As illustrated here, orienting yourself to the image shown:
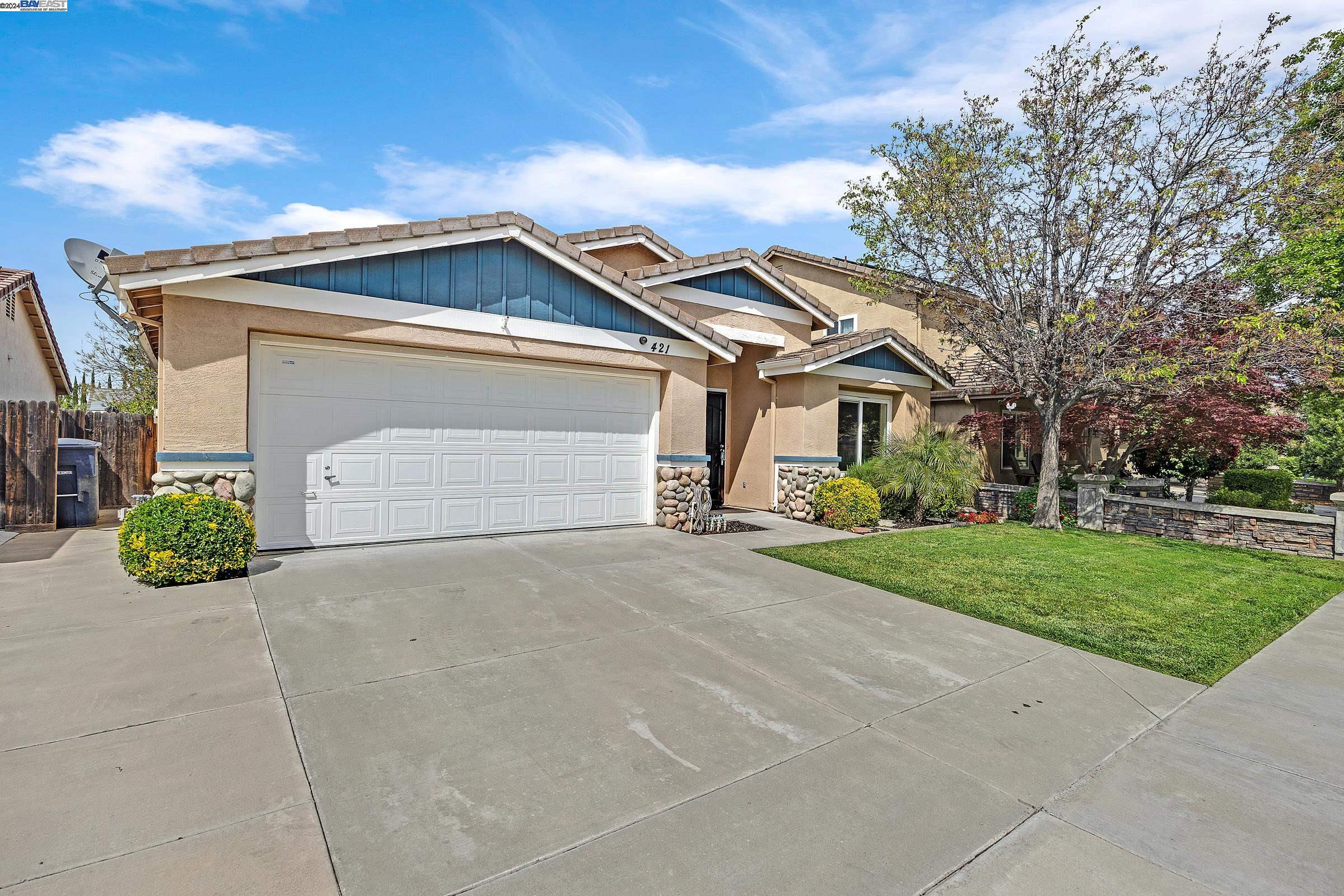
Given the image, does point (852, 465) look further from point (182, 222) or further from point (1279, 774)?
point (182, 222)

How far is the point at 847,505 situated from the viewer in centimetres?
1112

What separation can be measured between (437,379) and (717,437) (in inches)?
256

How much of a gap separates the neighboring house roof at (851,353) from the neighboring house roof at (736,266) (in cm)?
82

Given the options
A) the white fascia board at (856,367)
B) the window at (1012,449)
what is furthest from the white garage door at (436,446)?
the window at (1012,449)

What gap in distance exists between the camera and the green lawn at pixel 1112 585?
17.7ft

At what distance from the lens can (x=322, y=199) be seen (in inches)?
493

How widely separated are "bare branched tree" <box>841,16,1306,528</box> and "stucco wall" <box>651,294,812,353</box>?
2.52m

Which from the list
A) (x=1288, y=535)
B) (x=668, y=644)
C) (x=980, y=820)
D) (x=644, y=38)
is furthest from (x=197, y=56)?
(x=1288, y=535)

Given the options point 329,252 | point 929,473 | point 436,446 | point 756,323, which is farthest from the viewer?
point 756,323

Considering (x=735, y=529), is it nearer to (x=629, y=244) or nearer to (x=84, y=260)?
(x=629, y=244)

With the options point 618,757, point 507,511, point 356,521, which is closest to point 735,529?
point 507,511

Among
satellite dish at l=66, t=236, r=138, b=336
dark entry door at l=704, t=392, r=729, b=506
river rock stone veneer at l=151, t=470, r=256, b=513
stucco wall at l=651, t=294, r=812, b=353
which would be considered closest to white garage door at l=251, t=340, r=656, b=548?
river rock stone veneer at l=151, t=470, r=256, b=513

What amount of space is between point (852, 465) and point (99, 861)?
40.4 ft

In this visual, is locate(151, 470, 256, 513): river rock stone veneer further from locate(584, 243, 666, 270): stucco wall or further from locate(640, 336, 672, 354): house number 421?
locate(584, 243, 666, 270): stucco wall
